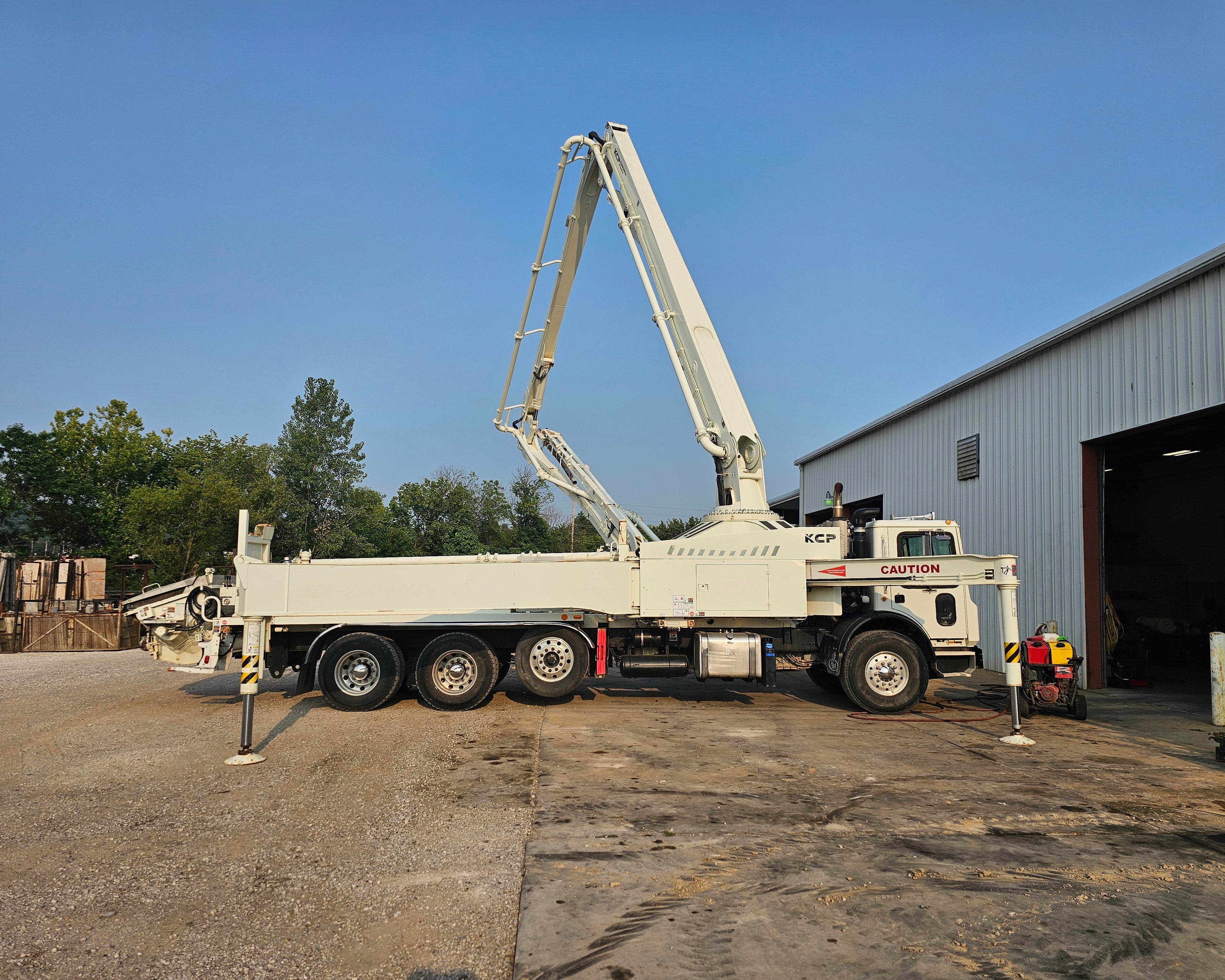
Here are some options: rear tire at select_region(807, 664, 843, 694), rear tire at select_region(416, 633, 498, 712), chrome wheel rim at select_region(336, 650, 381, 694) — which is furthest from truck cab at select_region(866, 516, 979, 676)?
chrome wheel rim at select_region(336, 650, 381, 694)

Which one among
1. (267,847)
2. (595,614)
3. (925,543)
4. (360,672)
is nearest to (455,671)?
(360,672)

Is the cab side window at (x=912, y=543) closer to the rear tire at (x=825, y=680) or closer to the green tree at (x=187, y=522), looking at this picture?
the rear tire at (x=825, y=680)

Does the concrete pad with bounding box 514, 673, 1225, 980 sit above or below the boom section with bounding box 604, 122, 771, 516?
below

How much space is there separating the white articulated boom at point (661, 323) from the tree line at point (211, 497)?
2675 centimetres

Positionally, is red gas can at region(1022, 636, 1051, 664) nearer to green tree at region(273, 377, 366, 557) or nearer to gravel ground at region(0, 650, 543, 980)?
gravel ground at region(0, 650, 543, 980)

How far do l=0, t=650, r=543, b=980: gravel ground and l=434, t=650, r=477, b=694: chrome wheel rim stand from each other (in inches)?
24.3

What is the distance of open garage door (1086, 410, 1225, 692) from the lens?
19.3 m

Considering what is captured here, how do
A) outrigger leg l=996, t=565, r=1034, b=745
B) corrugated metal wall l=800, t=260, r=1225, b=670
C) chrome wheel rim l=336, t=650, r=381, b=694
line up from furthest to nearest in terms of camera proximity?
corrugated metal wall l=800, t=260, r=1225, b=670
chrome wheel rim l=336, t=650, r=381, b=694
outrigger leg l=996, t=565, r=1034, b=745

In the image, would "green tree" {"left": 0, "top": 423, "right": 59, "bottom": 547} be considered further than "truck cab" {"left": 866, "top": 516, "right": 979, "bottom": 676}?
Yes

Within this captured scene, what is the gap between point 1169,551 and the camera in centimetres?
2183

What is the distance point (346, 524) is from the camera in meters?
52.2

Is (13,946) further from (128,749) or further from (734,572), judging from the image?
(734,572)

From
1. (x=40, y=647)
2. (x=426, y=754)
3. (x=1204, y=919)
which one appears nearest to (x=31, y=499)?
(x=40, y=647)

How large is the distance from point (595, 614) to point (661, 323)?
512 centimetres
